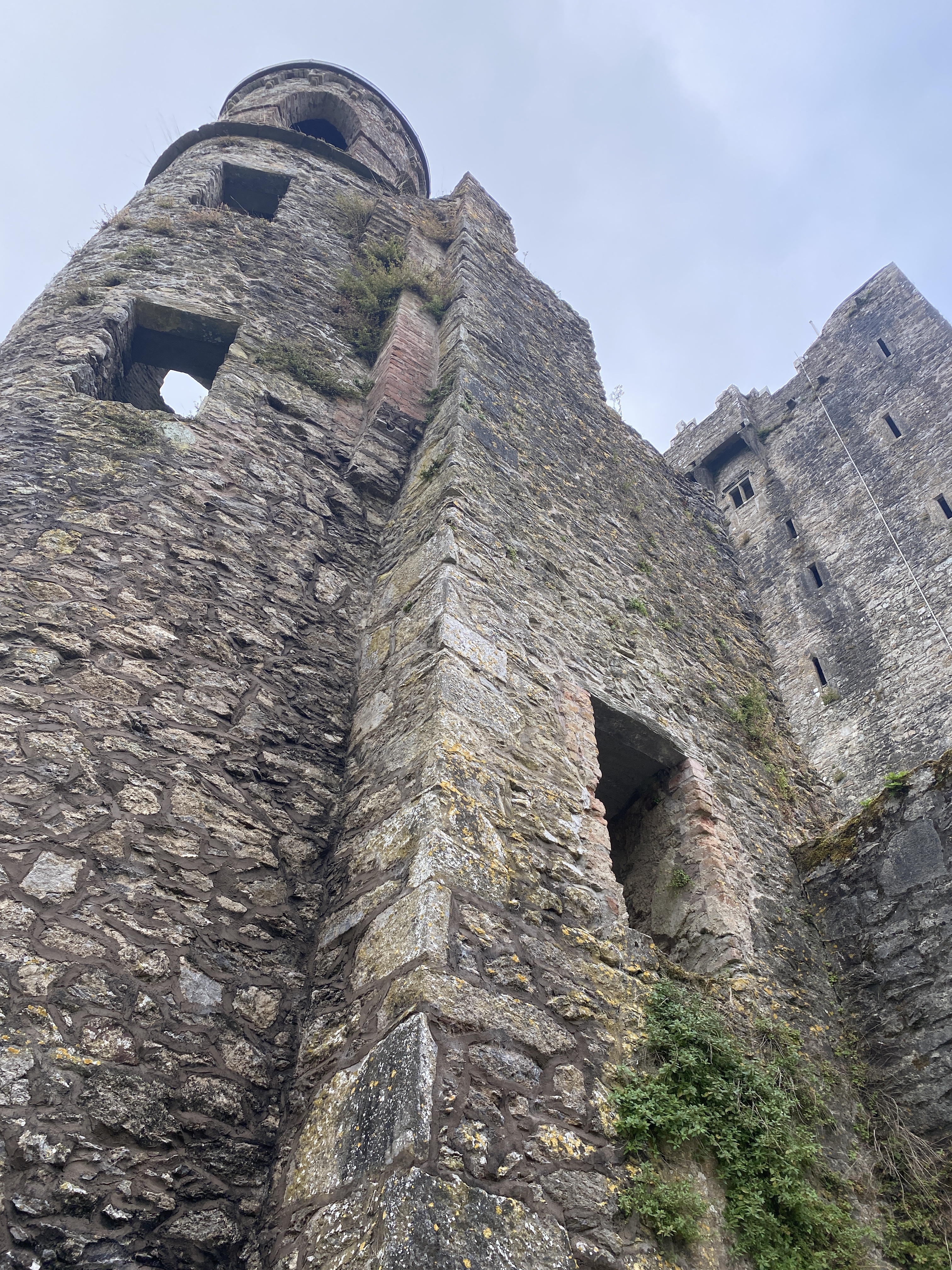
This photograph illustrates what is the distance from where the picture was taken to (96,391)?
15.6 ft

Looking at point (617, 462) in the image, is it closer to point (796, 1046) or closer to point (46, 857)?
point (796, 1046)

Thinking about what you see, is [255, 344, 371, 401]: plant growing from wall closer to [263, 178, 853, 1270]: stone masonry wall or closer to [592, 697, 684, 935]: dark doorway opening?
[263, 178, 853, 1270]: stone masonry wall

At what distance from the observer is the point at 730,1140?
263 cm

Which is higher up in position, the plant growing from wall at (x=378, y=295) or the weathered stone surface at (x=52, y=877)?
the plant growing from wall at (x=378, y=295)

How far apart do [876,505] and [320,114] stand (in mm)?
→ 10937

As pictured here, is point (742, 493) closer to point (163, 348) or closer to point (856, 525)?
point (856, 525)

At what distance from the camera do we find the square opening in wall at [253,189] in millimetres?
7544

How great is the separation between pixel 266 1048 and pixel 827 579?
46.6 ft

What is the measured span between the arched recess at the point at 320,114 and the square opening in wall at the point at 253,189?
316 centimetres

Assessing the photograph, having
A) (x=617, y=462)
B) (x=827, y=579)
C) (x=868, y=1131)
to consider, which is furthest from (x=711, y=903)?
(x=827, y=579)

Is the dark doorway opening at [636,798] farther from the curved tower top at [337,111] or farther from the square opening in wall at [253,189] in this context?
the curved tower top at [337,111]

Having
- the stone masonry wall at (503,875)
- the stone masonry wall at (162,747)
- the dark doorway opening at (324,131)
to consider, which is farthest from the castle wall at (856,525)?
the dark doorway opening at (324,131)

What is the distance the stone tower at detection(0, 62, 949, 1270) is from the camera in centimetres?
214

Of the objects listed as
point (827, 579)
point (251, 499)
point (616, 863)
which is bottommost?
point (616, 863)
